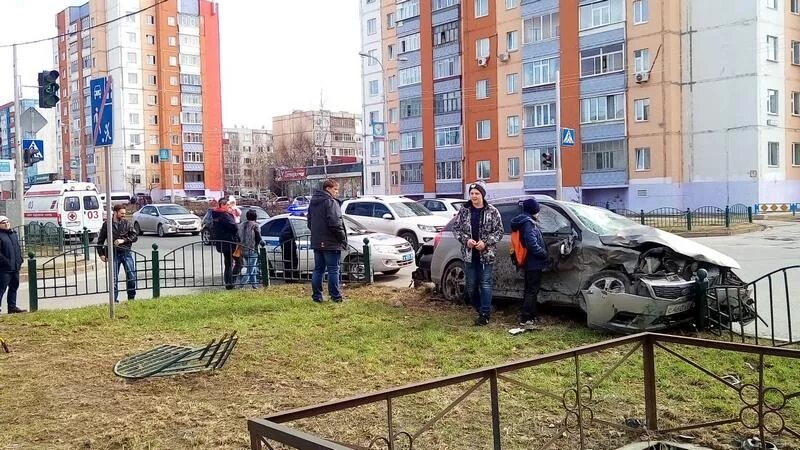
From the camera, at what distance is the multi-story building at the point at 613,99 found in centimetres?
3938

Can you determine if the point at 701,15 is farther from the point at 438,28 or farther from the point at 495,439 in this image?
the point at 495,439

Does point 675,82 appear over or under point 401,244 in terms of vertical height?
over

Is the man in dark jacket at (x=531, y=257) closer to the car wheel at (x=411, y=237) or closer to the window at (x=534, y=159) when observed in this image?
the car wheel at (x=411, y=237)

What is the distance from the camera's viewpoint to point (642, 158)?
42.5m

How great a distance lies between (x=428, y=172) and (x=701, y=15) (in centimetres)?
2361

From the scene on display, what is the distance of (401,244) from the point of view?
14.9m

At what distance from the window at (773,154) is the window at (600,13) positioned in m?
11.3

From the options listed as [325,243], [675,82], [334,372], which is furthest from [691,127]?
[334,372]

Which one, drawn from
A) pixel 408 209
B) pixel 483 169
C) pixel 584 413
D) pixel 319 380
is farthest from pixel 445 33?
pixel 584 413

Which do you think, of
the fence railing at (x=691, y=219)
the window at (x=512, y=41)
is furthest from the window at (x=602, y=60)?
the fence railing at (x=691, y=219)

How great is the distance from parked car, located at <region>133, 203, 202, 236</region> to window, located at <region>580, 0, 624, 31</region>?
27.4 m

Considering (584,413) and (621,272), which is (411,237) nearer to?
(621,272)

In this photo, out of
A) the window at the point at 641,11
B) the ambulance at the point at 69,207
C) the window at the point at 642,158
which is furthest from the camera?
the window at the point at 642,158

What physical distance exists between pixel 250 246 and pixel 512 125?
129 ft
